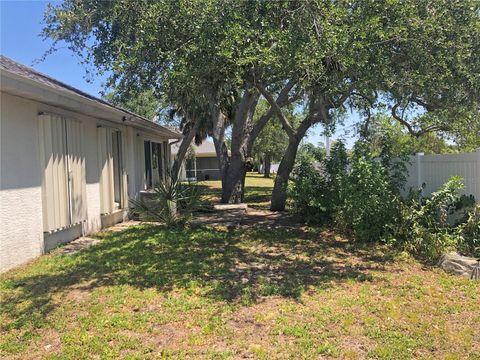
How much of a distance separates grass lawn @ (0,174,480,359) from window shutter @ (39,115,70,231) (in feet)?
2.48

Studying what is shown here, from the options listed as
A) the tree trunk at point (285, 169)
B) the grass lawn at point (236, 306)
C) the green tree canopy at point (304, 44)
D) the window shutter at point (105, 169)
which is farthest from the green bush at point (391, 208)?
the window shutter at point (105, 169)

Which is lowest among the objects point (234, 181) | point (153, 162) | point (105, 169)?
point (234, 181)

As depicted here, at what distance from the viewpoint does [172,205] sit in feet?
34.7

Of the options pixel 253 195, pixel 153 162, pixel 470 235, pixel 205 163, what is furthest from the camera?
pixel 205 163

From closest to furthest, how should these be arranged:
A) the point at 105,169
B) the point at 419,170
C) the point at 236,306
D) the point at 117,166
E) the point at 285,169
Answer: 1. the point at 236,306
2. the point at 419,170
3. the point at 105,169
4. the point at 117,166
5. the point at 285,169

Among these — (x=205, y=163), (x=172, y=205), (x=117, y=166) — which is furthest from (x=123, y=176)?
(x=205, y=163)

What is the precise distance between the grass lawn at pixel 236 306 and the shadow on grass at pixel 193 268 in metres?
0.02

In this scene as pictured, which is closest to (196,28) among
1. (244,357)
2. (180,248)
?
(180,248)

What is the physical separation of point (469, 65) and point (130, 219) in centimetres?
945

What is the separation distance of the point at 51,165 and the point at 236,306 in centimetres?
486

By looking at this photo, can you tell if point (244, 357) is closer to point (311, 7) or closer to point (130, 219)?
point (311, 7)

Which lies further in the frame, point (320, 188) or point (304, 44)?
point (320, 188)

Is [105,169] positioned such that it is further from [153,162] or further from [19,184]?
[153,162]

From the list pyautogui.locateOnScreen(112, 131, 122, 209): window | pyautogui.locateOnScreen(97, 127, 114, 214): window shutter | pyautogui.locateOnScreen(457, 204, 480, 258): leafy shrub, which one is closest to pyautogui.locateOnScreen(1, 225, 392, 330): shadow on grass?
pyautogui.locateOnScreen(97, 127, 114, 214): window shutter
